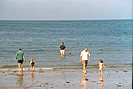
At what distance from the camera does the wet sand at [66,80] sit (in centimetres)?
1430

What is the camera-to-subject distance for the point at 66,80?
16.1 m

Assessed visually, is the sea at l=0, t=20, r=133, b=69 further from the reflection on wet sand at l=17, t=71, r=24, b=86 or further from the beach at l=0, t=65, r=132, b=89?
the reflection on wet sand at l=17, t=71, r=24, b=86

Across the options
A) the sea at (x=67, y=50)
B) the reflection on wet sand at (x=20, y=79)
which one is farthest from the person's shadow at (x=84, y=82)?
the sea at (x=67, y=50)

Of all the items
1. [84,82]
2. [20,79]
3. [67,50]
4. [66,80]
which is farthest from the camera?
[67,50]

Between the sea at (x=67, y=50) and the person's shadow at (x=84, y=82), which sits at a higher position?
the sea at (x=67, y=50)

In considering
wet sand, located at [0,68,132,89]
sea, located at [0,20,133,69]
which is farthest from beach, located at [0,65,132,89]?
sea, located at [0,20,133,69]

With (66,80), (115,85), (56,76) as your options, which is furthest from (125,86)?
(56,76)

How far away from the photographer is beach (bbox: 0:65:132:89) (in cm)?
1429

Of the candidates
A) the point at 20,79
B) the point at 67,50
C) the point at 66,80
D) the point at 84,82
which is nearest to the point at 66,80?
the point at 66,80

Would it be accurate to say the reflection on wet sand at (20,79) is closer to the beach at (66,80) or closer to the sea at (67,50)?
the beach at (66,80)

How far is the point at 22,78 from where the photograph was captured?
16641mm

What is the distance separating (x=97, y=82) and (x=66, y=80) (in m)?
1.98

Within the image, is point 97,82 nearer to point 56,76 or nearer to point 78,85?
point 78,85

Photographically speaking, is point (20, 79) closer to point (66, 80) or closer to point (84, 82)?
point (66, 80)
